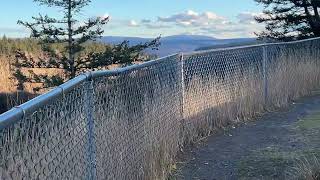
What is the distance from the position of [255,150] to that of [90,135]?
4.10 metres

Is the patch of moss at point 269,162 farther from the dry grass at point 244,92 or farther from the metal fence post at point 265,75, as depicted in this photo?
the metal fence post at point 265,75

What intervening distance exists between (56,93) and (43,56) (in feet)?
57.9

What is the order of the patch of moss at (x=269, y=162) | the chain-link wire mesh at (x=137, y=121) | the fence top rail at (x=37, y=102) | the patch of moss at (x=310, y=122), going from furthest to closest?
the patch of moss at (x=310, y=122) → the patch of moss at (x=269, y=162) → the chain-link wire mesh at (x=137, y=121) → the fence top rail at (x=37, y=102)

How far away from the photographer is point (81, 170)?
14.4 ft

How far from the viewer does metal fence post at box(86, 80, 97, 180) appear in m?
4.48

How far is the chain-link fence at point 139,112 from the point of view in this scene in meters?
3.39

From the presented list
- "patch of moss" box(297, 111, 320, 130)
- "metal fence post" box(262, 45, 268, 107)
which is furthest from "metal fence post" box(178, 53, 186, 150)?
"metal fence post" box(262, 45, 268, 107)

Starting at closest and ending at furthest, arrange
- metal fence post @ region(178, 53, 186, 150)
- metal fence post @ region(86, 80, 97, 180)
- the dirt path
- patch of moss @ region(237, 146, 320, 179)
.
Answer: metal fence post @ region(86, 80, 97, 180) < patch of moss @ region(237, 146, 320, 179) < the dirt path < metal fence post @ region(178, 53, 186, 150)

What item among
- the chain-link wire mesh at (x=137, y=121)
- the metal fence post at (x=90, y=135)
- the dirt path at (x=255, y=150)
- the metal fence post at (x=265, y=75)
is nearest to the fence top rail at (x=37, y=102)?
the metal fence post at (x=90, y=135)

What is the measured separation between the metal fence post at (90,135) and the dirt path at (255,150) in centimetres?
232

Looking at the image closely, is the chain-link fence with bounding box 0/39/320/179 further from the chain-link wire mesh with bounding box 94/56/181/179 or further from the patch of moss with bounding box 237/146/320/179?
the patch of moss with bounding box 237/146/320/179

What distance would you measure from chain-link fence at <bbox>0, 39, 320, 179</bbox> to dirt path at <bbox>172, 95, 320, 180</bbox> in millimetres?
272

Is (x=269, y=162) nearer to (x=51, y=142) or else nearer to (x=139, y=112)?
(x=139, y=112)

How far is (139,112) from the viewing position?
6.39 metres
